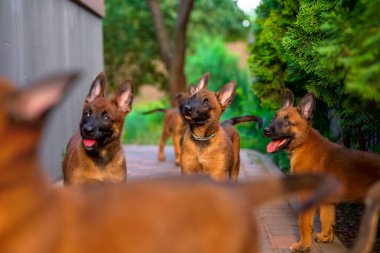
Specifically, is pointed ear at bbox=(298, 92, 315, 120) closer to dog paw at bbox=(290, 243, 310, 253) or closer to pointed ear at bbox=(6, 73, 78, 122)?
dog paw at bbox=(290, 243, 310, 253)

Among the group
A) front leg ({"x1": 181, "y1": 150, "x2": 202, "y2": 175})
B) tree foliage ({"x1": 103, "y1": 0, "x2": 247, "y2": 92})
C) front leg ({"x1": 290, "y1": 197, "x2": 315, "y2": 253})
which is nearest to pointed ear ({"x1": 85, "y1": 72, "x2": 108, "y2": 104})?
front leg ({"x1": 181, "y1": 150, "x2": 202, "y2": 175})

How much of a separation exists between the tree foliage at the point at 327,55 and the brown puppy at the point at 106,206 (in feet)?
3.68

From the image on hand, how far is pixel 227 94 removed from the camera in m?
7.02

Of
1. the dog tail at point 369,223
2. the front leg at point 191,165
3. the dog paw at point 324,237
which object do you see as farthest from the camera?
the front leg at point 191,165

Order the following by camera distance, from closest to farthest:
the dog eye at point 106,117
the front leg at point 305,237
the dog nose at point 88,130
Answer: the dog nose at point 88,130, the dog eye at point 106,117, the front leg at point 305,237

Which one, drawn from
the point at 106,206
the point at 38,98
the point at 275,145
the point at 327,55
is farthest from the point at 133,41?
the point at 38,98

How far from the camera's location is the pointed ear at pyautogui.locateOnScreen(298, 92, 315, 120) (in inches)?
237

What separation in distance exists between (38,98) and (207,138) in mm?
4237

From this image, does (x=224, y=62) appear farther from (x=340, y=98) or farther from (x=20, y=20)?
(x=340, y=98)

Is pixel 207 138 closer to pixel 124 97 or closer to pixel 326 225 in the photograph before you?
pixel 124 97

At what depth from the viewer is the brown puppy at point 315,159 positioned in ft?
17.7

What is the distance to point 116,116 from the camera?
17.7 feet

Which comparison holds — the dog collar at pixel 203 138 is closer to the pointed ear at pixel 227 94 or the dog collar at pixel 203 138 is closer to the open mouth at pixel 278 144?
the pointed ear at pixel 227 94

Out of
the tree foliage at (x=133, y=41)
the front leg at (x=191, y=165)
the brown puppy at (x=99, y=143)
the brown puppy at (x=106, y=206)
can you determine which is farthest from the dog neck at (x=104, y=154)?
the tree foliage at (x=133, y=41)
